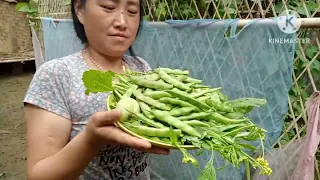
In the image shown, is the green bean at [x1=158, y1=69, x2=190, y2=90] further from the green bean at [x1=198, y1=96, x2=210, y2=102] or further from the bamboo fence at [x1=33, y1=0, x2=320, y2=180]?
the bamboo fence at [x1=33, y1=0, x2=320, y2=180]

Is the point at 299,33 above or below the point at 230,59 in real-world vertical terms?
above

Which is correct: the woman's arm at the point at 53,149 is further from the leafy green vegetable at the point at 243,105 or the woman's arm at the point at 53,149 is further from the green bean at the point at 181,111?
the leafy green vegetable at the point at 243,105

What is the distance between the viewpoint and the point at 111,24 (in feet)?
4.95

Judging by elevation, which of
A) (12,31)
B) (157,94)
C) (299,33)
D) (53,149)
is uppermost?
(299,33)

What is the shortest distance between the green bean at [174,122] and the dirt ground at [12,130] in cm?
379

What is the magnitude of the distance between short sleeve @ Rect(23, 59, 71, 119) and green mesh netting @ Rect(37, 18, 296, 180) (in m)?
1.18

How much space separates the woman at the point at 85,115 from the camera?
1251 millimetres

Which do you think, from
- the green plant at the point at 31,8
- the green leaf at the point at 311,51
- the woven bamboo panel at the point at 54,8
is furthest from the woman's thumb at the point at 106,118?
the green plant at the point at 31,8

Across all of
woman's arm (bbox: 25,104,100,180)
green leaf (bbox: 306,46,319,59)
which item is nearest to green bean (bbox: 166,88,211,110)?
woman's arm (bbox: 25,104,100,180)

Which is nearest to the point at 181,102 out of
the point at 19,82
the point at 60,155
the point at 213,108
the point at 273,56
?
the point at 213,108

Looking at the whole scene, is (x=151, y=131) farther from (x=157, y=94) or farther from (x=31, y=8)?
(x=31, y=8)

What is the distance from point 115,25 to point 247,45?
1010 millimetres

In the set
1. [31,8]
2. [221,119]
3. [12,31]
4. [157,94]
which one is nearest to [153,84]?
[157,94]

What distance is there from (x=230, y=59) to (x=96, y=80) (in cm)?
128
